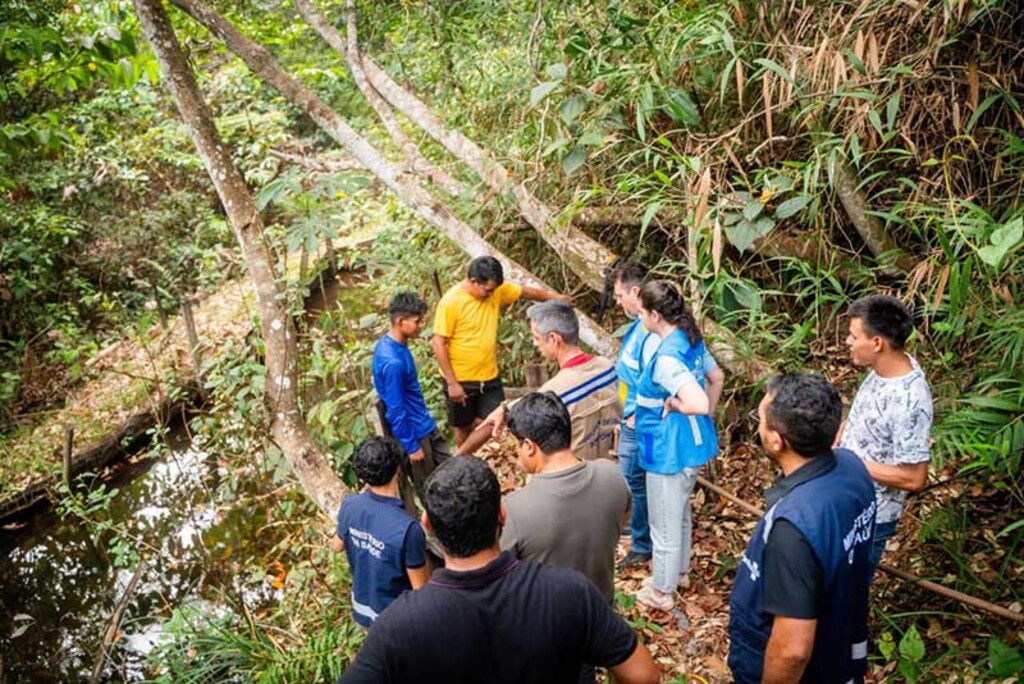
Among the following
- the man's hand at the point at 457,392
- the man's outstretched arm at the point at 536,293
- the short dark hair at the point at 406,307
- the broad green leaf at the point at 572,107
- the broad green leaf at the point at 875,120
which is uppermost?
the broad green leaf at the point at 572,107

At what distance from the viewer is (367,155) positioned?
634cm

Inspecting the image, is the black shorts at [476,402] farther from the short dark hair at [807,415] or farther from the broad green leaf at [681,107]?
the short dark hair at [807,415]

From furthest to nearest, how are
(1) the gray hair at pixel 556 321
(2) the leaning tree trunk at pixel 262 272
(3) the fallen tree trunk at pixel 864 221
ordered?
(3) the fallen tree trunk at pixel 864 221, (2) the leaning tree trunk at pixel 262 272, (1) the gray hair at pixel 556 321

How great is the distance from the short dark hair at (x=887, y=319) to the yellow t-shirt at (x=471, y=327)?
9.31 feet

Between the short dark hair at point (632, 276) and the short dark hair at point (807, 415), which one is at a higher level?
the short dark hair at point (807, 415)

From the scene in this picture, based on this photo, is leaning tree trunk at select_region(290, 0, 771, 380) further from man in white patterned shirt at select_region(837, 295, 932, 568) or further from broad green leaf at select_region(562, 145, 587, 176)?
man in white patterned shirt at select_region(837, 295, 932, 568)

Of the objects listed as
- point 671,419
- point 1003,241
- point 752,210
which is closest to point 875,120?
point 752,210

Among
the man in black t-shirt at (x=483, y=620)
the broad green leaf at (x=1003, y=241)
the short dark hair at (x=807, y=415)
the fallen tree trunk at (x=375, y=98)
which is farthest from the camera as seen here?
the fallen tree trunk at (x=375, y=98)

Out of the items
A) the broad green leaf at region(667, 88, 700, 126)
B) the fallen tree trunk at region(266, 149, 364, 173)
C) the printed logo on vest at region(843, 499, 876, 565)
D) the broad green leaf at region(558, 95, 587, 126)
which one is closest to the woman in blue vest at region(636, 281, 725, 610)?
the printed logo on vest at region(843, 499, 876, 565)

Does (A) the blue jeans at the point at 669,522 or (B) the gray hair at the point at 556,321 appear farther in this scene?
(B) the gray hair at the point at 556,321

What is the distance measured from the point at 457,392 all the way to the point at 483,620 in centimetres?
352

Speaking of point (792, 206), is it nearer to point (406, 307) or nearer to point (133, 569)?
point (406, 307)

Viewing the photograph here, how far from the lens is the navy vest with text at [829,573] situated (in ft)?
7.17

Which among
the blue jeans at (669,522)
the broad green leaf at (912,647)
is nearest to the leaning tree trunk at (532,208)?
the blue jeans at (669,522)
